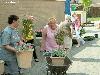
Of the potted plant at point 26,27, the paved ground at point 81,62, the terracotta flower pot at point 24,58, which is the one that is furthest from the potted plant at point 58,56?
the potted plant at point 26,27

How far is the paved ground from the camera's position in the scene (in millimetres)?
12367

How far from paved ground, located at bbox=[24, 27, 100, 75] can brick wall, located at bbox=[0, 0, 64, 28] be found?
5.25 feet

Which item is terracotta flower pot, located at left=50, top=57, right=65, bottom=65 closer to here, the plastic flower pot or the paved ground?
the plastic flower pot

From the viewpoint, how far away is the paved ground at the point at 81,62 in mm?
12367

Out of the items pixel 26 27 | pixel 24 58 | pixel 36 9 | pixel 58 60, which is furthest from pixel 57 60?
pixel 36 9

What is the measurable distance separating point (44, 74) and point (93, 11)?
126ft

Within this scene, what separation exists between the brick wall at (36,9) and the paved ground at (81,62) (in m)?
1.60

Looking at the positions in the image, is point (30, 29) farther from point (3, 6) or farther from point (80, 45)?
point (80, 45)

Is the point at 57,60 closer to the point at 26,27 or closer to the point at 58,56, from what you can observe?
the point at 58,56

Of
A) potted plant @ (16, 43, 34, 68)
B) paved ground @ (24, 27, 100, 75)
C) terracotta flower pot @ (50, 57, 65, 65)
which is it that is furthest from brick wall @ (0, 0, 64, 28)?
terracotta flower pot @ (50, 57, 65, 65)

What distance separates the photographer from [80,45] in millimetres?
19500

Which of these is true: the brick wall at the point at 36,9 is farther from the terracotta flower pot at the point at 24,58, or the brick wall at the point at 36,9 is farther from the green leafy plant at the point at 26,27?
the terracotta flower pot at the point at 24,58

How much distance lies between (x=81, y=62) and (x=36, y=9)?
3.32 m

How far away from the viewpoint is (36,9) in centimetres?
1655
